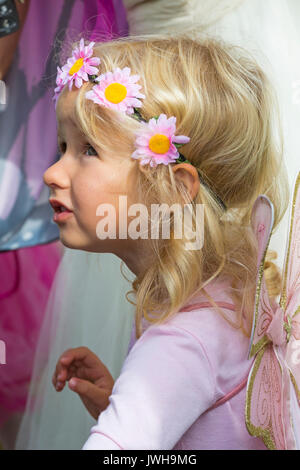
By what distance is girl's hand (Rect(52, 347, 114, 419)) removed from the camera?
2.98 feet

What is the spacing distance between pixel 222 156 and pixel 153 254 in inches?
5.9

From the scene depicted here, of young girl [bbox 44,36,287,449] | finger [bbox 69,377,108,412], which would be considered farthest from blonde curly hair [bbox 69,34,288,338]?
finger [bbox 69,377,108,412]

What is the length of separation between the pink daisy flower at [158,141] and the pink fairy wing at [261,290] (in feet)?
0.43

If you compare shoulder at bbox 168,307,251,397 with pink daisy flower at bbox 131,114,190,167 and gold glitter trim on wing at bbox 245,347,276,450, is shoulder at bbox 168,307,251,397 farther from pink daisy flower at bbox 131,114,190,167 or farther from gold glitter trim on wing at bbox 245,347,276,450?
pink daisy flower at bbox 131,114,190,167

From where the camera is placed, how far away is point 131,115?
0.78 metres

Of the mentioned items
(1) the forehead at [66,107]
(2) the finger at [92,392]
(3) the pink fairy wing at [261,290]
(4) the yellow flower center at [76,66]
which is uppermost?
(4) the yellow flower center at [76,66]

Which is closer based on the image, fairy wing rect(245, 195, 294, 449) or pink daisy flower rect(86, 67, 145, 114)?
fairy wing rect(245, 195, 294, 449)

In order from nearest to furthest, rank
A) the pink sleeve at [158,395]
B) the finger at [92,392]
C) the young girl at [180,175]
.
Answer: the pink sleeve at [158,395] → the young girl at [180,175] → the finger at [92,392]

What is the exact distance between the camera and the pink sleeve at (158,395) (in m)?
0.62

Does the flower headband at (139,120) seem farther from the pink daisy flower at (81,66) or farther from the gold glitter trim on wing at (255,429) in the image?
the gold glitter trim on wing at (255,429)

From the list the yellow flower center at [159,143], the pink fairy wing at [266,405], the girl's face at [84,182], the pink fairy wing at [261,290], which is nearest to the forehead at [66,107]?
the girl's face at [84,182]

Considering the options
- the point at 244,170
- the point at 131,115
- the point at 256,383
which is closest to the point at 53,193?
the point at 131,115

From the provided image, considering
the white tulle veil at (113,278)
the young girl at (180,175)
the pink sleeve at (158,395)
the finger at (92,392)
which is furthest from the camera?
the white tulle veil at (113,278)

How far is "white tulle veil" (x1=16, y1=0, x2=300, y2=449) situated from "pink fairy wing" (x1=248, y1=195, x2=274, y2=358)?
0.32m
